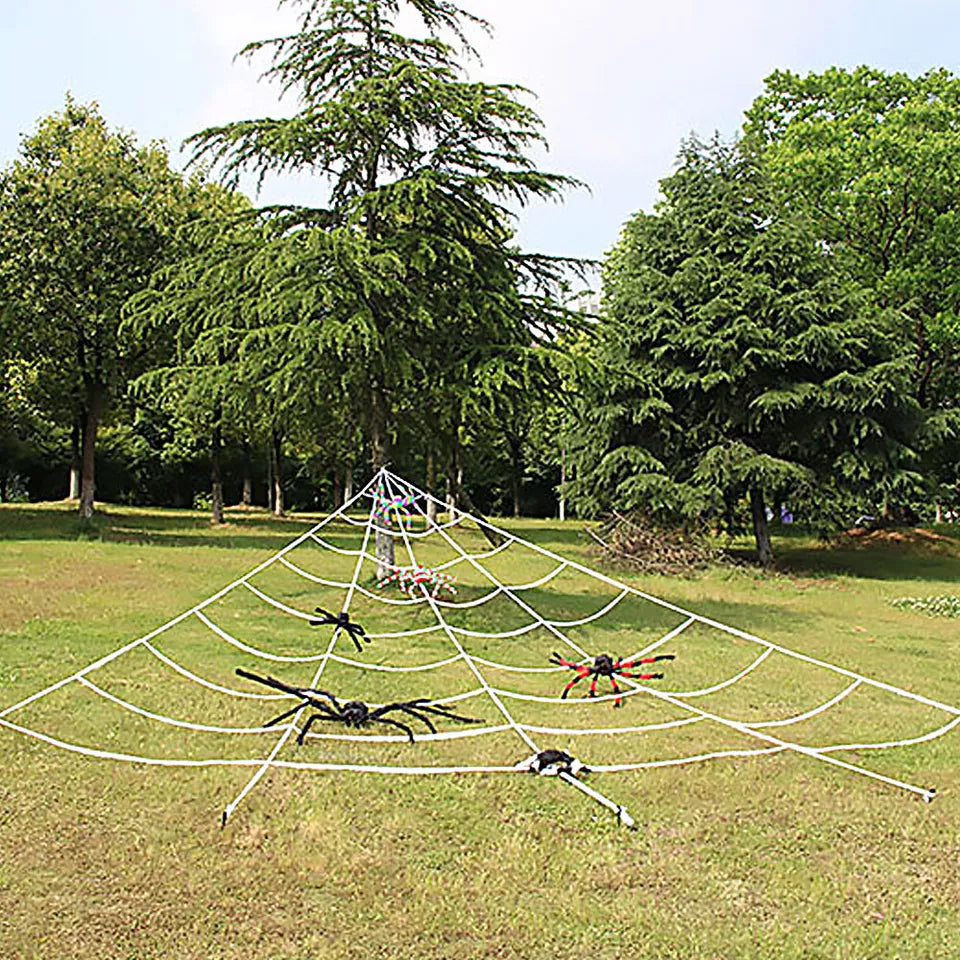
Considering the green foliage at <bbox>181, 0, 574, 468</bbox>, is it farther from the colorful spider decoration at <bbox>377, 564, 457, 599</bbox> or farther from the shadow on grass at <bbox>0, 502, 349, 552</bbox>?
the shadow on grass at <bbox>0, 502, 349, 552</bbox>

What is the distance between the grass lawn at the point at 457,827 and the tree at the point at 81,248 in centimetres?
1140

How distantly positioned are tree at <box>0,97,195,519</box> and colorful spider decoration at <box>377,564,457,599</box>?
9.60 metres

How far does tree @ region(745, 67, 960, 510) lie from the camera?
2123 cm

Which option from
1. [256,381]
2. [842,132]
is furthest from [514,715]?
[842,132]

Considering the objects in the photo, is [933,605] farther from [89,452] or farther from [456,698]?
[89,452]

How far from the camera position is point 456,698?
626cm

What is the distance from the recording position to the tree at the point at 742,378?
60.7 ft

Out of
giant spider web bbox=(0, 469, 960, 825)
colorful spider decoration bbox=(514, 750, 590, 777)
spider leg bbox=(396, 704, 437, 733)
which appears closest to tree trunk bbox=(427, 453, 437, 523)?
giant spider web bbox=(0, 469, 960, 825)

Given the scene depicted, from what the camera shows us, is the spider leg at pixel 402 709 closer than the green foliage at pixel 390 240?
Yes

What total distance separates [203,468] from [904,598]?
2965cm

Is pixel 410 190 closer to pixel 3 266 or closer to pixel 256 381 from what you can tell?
pixel 256 381

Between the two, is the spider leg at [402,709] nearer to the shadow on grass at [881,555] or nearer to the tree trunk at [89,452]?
the shadow on grass at [881,555]

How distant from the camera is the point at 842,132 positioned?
22234 mm

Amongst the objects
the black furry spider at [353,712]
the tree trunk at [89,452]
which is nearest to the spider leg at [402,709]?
the black furry spider at [353,712]
